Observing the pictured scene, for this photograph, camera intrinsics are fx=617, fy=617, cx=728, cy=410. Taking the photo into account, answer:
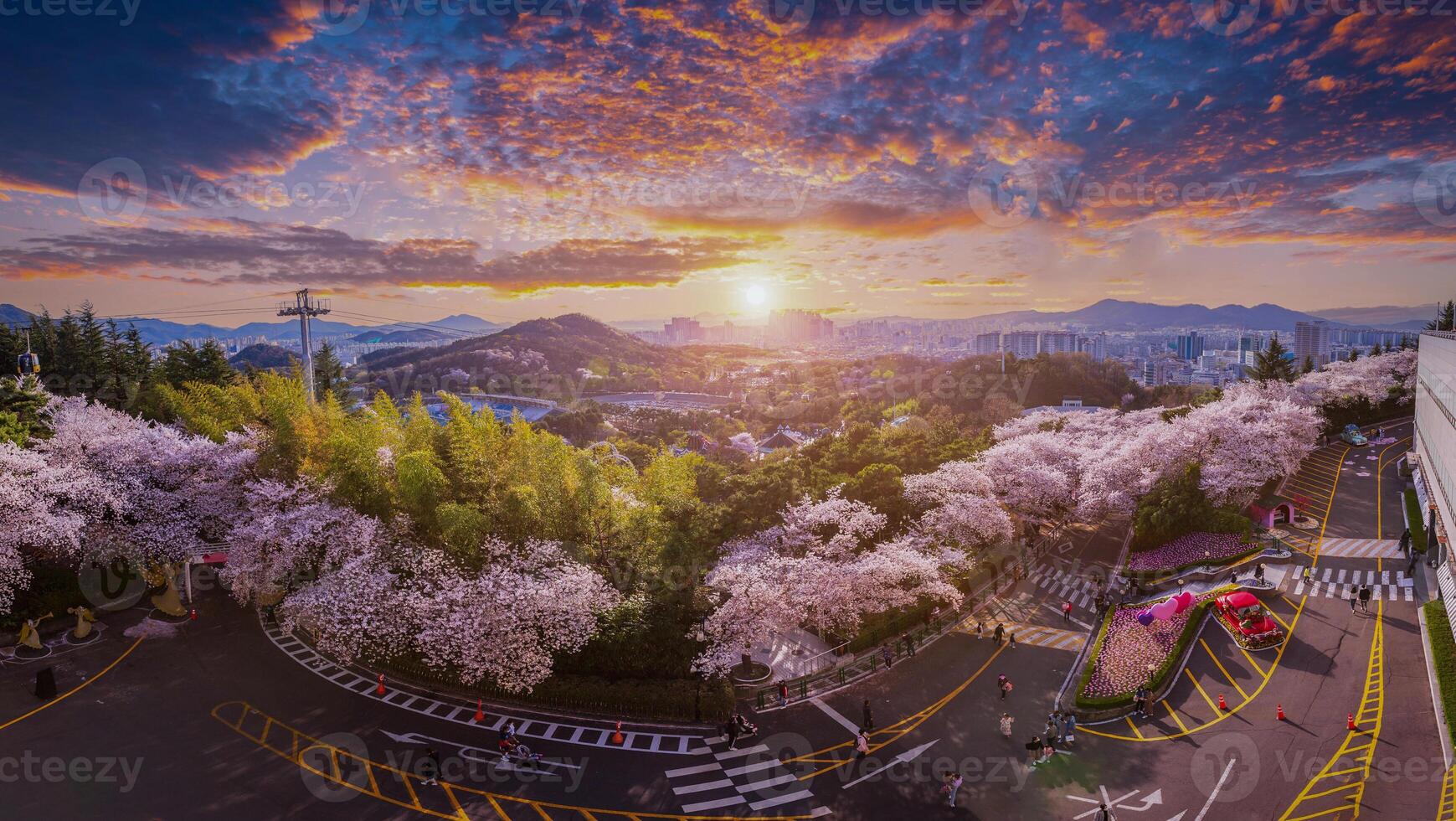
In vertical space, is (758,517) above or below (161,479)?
below

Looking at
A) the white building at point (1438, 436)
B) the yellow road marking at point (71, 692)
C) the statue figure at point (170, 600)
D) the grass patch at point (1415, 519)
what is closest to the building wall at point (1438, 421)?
the white building at point (1438, 436)

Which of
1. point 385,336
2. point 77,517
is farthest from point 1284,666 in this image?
point 385,336

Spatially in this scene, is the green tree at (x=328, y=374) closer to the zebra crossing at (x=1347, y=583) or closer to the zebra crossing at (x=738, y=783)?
the zebra crossing at (x=738, y=783)

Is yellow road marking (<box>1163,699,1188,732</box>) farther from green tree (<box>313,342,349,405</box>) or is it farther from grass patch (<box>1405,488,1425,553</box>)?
green tree (<box>313,342,349,405</box>)

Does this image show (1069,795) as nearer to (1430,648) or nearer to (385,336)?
(1430,648)

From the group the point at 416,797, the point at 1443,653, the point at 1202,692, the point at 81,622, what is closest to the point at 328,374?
the point at 81,622

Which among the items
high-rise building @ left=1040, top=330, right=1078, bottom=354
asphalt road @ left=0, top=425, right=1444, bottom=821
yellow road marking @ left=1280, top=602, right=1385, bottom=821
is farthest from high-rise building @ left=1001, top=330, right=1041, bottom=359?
yellow road marking @ left=1280, top=602, right=1385, bottom=821
